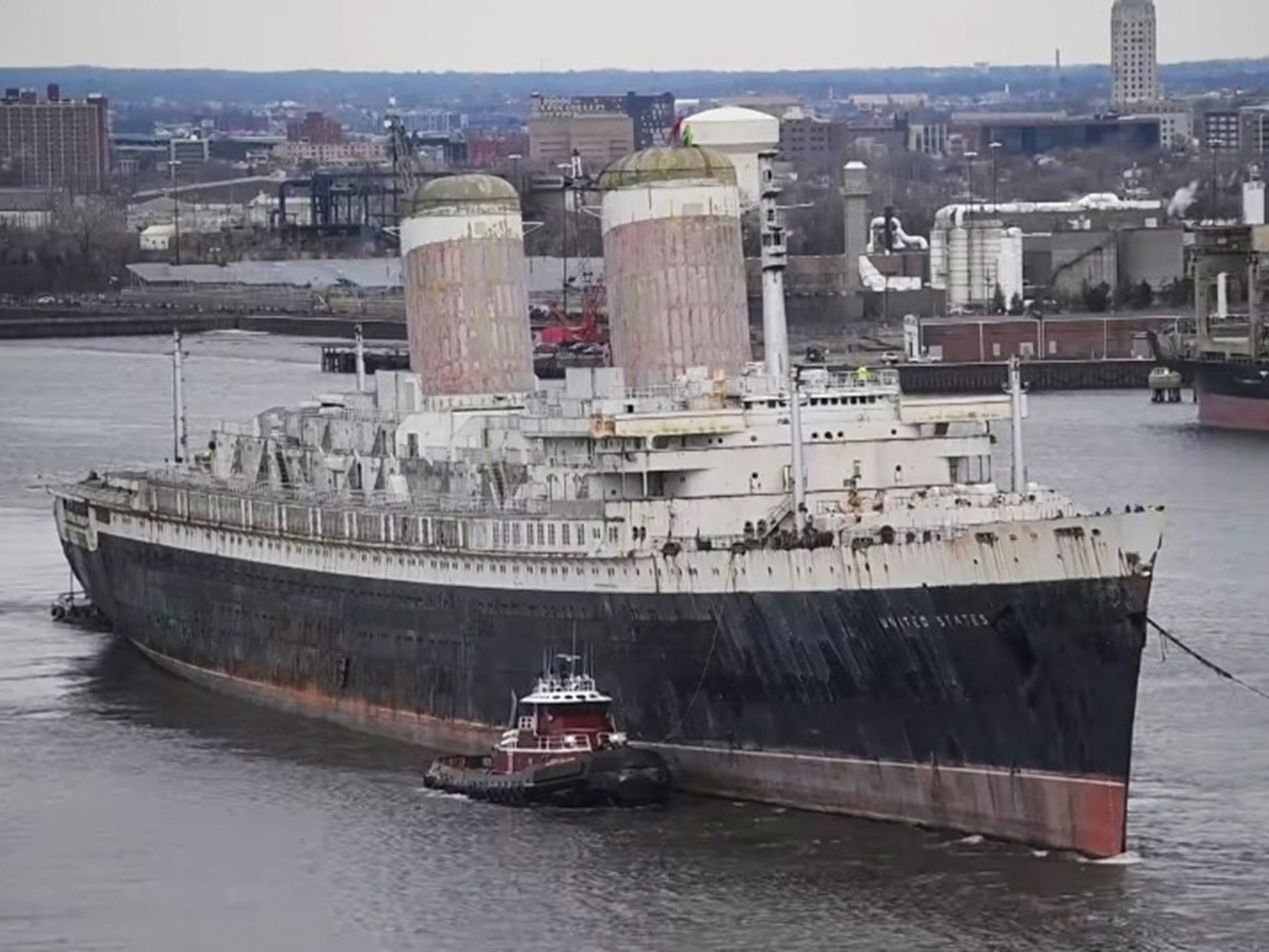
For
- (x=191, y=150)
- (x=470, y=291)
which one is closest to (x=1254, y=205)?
(x=470, y=291)

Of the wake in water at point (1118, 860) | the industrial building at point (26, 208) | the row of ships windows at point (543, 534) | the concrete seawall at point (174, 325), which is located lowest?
the wake in water at point (1118, 860)

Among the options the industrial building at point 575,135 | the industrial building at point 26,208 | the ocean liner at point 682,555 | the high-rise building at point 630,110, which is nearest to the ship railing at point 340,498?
the ocean liner at point 682,555

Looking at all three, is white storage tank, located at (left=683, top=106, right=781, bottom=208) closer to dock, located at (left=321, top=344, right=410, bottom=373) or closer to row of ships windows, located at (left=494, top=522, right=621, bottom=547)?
row of ships windows, located at (left=494, top=522, right=621, bottom=547)

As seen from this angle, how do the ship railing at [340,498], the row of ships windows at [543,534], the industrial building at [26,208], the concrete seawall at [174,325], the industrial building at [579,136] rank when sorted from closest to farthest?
the row of ships windows at [543,534], the ship railing at [340,498], the concrete seawall at [174,325], the industrial building at [26,208], the industrial building at [579,136]

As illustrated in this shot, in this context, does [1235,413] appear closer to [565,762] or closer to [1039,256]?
[1039,256]

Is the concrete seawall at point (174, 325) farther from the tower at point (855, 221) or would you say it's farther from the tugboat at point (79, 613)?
the tugboat at point (79, 613)

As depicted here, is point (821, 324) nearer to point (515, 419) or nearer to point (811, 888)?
point (515, 419)
